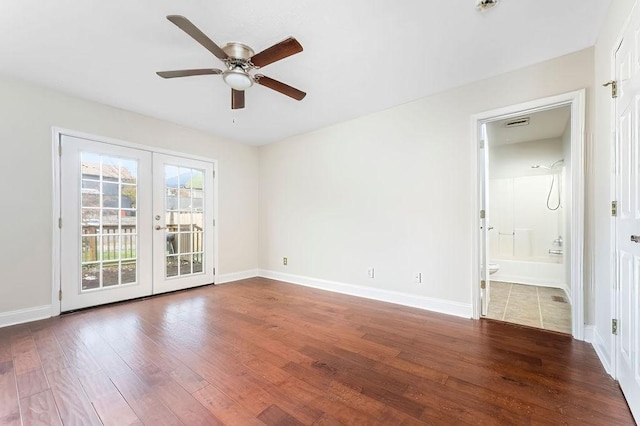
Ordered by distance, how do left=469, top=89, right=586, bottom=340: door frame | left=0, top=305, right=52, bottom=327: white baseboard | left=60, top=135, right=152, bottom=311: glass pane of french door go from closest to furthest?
left=469, top=89, right=586, bottom=340: door frame, left=0, top=305, right=52, bottom=327: white baseboard, left=60, top=135, right=152, bottom=311: glass pane of french door

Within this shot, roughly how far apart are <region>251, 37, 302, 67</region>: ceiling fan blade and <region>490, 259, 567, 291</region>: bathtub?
493 centimetres

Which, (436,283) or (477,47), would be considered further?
(436,283)

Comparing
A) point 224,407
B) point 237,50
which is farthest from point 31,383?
point 237,50

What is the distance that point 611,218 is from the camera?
170 centimetres

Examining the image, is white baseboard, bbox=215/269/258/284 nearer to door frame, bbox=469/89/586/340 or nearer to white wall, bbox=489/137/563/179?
door frame, bbox=469/89/586/340

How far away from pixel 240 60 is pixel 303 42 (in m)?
0.53

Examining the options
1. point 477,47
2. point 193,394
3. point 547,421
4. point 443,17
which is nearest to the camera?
point 547,421

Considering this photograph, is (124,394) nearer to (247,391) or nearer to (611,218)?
(247,391)

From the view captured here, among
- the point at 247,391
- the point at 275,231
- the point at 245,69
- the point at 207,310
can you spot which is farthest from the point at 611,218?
the point at 275,231

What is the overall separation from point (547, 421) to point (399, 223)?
83.9 inches

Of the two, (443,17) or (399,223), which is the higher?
(443,17)

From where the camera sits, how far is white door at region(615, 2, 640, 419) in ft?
4.27

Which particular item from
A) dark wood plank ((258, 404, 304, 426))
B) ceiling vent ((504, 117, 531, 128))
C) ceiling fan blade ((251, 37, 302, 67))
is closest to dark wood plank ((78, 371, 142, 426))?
dark wood plank ((258, 404, 304, 426))

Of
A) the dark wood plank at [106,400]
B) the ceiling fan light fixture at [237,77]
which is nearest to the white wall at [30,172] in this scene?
the dark wood plank at [106,400]
